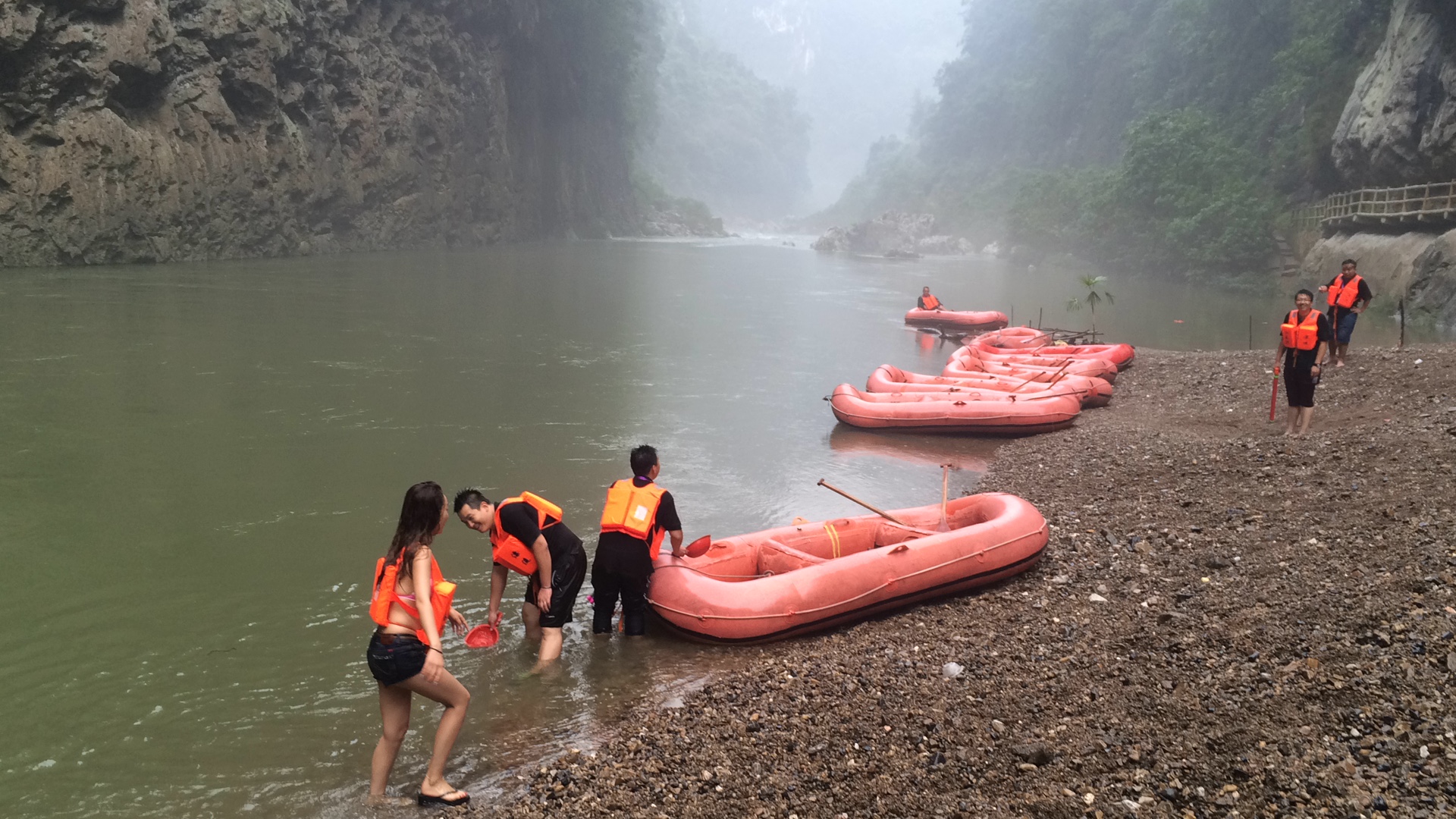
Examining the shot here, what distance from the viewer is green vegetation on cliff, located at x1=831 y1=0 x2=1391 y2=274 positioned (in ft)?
106

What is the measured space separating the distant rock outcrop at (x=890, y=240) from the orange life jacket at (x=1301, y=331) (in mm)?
58504

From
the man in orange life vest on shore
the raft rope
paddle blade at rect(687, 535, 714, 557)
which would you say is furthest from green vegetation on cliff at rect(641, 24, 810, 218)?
the raft rope

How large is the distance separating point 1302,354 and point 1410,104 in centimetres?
1845

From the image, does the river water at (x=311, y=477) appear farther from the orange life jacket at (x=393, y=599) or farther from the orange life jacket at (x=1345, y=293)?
the orange life jacket at (x=1345, y=293)

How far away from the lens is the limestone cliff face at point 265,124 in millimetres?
21547

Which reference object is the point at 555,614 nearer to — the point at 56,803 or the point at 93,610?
the point at 56,803

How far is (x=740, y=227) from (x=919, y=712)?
116706 mm

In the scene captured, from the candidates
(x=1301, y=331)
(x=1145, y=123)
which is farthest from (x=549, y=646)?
(x=1145, y=123)

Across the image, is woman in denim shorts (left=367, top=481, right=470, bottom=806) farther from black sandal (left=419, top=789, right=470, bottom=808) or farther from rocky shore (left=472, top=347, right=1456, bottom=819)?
rocky shore (left=472, top=347, right=1456, bottom=819)

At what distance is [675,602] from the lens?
588 cm

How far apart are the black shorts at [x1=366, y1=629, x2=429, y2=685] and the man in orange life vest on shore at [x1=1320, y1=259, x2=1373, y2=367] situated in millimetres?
10899

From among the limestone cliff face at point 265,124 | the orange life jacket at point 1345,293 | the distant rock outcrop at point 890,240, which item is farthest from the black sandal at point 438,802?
the distant rock outcrop at point 890,240

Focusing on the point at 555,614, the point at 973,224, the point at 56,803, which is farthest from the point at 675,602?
the point at 973,224

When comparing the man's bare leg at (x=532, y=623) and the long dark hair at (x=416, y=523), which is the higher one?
the long dark hair at (x=416, y=523)
